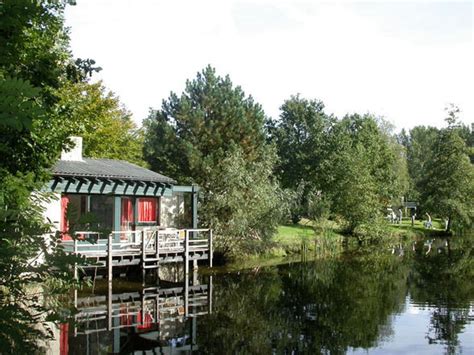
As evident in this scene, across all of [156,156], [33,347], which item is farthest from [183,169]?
[33,347]

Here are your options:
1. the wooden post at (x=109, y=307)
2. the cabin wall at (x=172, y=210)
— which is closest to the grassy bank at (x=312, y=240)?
the cabin wall at (x=172, y=210)

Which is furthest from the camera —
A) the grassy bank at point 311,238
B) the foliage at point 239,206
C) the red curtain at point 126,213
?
the grassy bank at point 311,238

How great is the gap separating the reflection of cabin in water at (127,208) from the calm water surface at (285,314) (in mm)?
1201

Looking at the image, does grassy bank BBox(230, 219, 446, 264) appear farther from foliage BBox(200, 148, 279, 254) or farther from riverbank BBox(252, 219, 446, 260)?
foliage BBox(200, 148, 279, 254)

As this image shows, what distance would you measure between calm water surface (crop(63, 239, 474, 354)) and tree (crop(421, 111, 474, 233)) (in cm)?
2014

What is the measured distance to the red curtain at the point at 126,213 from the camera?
24734 millimetres

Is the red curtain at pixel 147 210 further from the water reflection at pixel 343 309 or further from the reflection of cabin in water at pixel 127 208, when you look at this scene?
the water reflection at pixel 343 309

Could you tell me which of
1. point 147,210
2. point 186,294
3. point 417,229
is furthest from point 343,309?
point 417,229

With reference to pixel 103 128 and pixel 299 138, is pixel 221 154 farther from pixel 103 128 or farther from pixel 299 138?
pixel 299 138

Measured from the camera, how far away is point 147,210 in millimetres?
26078

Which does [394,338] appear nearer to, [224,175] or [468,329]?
[468,329]

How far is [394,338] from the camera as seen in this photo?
1388cm

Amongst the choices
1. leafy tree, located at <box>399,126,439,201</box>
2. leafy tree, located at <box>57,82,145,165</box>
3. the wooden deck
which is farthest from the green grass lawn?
the wooden deck

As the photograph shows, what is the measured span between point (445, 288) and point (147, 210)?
13770 mm
